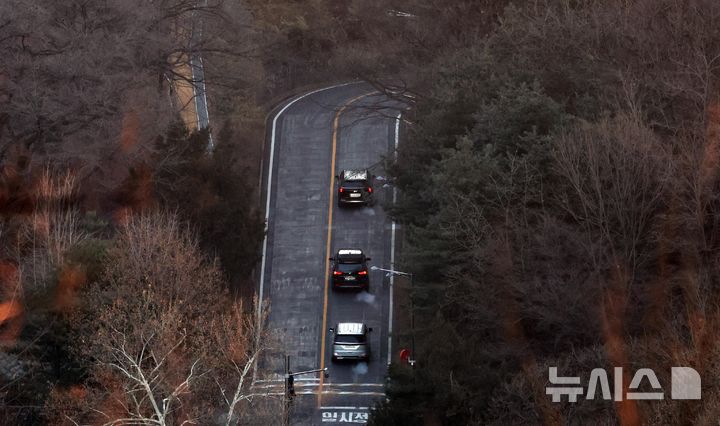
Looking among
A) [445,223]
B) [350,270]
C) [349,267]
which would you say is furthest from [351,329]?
[445,223]

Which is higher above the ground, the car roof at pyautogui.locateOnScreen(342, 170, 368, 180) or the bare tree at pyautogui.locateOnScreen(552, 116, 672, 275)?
the car roof at pyautogui.locateOnScreen(342, 170, 368, 180)

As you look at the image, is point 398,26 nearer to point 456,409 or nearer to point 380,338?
point 380,338

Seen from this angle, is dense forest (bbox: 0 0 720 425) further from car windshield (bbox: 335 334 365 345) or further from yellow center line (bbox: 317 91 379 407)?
yellow center line (bbox: 317 91 379 407)

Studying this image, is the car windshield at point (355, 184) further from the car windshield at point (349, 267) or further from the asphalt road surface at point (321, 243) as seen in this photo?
the car windshield at point (349, 267)

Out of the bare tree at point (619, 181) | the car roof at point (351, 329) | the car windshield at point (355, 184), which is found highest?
the car windshield at point (355, 184)

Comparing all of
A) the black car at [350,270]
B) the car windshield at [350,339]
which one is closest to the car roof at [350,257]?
the black car at [350,270]

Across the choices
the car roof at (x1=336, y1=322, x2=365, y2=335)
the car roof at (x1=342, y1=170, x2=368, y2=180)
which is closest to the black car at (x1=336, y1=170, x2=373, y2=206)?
the car roof at (x1=342, y1=170, x2=368, y2=180)

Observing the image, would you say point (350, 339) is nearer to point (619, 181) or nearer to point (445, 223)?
point (445, 223)
